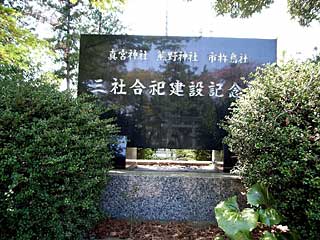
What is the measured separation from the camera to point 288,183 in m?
2.91

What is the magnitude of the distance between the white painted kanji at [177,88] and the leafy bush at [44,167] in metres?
1.79

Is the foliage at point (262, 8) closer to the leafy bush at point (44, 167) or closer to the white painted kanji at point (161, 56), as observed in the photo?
the white painted kanji at point (161, 56)

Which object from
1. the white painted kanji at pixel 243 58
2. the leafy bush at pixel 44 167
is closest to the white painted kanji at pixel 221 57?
the white painted kanji at pixel 243 58

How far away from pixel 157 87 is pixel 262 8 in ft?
9.39

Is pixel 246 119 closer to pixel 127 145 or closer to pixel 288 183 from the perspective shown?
pixel 288 183

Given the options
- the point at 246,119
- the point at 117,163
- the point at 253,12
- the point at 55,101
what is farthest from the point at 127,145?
the point at 253,12

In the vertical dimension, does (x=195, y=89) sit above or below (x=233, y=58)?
below

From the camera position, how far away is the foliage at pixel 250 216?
2584mm

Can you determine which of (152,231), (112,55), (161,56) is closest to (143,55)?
(161,56)

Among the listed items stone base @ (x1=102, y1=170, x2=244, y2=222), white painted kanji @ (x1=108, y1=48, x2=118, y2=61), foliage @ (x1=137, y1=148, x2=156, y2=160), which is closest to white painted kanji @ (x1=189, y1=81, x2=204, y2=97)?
white painted kanji @ (x1=108, y1=48, x2=118, y2=61)

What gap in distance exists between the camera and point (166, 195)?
13.4 feet

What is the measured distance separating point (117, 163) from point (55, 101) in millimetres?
1654

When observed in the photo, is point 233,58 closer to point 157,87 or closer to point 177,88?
point 177,88

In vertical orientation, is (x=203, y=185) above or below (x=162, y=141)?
below
